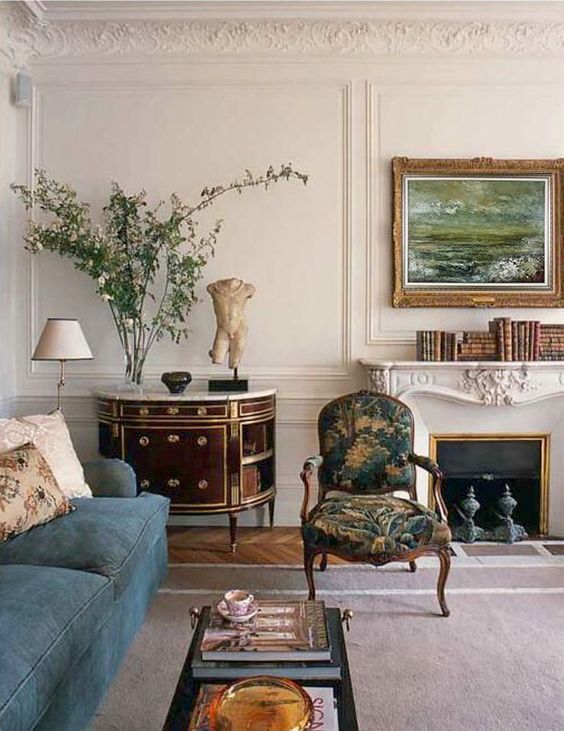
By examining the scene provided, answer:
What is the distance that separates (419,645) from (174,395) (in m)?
1.70

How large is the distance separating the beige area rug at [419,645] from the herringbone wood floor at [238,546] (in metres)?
0.13

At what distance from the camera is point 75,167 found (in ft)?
12.6

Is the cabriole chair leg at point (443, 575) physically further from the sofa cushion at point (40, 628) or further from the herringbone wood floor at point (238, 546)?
the sofa cushion at point (40, 628)

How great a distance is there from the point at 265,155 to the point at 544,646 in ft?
9.66

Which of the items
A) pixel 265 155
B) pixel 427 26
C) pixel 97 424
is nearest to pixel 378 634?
pixel 97 424

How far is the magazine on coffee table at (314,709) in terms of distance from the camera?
128 cm

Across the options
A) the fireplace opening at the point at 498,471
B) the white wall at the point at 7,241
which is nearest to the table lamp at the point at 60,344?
the white wall at the point at 7,241

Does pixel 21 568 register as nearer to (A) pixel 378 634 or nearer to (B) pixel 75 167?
(A) pixel 378 634

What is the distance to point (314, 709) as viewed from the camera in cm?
134

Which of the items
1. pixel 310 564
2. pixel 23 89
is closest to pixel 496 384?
pixel 310 564

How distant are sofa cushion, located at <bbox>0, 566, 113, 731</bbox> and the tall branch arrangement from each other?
1.86 m

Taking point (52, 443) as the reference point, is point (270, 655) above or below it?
below

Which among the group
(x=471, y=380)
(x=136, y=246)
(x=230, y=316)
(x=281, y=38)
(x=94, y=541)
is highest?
(x=281, y=38)

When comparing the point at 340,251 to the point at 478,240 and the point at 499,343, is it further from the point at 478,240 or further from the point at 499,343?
the point at 499,343
